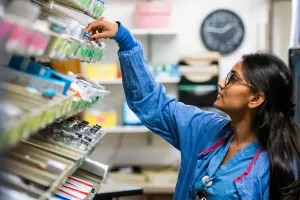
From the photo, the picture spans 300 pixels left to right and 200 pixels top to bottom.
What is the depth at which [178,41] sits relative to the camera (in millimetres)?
5438

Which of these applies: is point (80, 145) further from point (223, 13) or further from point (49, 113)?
point (223, 13)

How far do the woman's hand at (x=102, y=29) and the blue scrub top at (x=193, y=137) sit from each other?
0.03 m

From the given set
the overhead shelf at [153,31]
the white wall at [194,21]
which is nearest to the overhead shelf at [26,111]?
the overhead shelf at [153,31]

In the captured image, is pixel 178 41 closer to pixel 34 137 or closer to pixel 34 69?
pixel 34 137

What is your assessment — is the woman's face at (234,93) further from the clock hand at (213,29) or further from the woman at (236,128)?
the clock hand at (213,29)

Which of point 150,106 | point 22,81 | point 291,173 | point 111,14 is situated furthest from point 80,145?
point 111,14

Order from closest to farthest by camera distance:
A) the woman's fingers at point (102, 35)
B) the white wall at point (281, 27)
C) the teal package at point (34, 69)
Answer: the teal package at point (34, 69)
the woman's fingers at point (102, 35)
the white wall at point (281, 27)

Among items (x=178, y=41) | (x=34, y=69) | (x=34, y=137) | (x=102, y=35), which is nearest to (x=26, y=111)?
(x=34, y=69)

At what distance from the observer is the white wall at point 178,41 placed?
5.39 metres

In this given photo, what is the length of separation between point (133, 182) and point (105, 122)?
704mm

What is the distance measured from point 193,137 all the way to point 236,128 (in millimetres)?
219

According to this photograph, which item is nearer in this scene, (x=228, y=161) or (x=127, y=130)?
(x=228, y=161)

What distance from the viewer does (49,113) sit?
1218mm

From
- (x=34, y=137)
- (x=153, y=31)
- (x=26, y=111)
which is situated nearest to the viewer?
(x=26, y=111)
